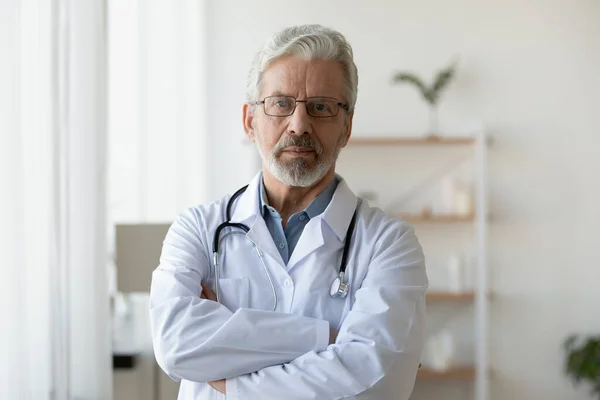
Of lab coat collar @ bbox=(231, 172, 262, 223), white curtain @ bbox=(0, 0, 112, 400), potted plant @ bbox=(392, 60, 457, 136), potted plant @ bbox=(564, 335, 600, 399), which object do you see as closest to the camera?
lab coat collar @ bbox=(231, 172, 262, 223)

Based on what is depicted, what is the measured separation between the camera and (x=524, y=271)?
4.57 metres

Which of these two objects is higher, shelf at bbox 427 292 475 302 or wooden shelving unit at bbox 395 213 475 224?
wooden shelving unit at bbox 395 213 475 224

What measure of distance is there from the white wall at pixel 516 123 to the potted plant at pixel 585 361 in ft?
0.41

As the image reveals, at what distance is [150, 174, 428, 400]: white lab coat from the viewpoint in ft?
4.76

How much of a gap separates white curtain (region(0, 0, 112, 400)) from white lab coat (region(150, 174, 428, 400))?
1.78 feet

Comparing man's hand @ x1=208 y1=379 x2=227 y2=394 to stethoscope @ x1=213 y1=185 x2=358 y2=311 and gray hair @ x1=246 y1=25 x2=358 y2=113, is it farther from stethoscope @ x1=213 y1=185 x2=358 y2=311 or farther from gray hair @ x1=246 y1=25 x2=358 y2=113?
gray hair @ x1=246 y1=25 x2=358 y2=113

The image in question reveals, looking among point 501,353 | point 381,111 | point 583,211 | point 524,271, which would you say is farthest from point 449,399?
point 381,111

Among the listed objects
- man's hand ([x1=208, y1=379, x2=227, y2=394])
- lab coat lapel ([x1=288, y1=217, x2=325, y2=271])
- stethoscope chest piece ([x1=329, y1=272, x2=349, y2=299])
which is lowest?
man's hand ([x1=208, y1=379, x2=227, y2=394])

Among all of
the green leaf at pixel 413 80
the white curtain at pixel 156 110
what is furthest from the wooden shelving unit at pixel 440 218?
the white curtain at pixel 156 110

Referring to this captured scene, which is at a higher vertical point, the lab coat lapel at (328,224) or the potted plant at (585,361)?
the lab coat lapel at (328,224)

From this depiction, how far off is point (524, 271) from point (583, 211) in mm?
498

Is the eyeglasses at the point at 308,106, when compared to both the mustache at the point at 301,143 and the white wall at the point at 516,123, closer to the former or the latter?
the mustache at the point at 301,143

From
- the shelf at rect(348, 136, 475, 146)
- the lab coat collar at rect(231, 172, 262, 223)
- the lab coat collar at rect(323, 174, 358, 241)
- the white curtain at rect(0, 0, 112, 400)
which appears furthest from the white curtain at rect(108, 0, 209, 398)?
the lab coat collar at rect(323, 174, 358, 241)

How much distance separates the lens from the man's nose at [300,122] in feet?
5.11
